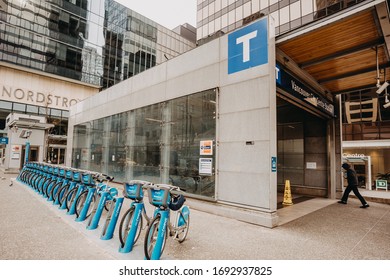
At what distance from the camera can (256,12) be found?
24391mm

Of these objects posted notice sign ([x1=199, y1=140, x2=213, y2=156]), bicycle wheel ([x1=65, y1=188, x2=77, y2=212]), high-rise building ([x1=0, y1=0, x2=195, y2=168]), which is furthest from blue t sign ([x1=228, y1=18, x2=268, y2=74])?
high-rise building ([x1=0, y1=0, x2=195, y2=168])

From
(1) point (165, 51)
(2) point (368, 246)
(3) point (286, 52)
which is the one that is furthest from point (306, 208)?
(1) point (165, 51)

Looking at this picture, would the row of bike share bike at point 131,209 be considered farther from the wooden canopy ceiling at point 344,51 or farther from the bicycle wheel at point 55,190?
the wooden canopy ceiling at point 344,51

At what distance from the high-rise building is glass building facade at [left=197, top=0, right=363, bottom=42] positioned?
10879 millimetres

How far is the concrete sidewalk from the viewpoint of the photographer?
370cm

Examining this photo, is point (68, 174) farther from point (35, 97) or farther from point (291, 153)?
point (35, 97)

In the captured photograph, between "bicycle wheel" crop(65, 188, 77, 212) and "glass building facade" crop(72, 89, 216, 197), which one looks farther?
"glass building facade" crop(72, 89, 216, 197)

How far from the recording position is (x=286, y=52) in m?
7.26

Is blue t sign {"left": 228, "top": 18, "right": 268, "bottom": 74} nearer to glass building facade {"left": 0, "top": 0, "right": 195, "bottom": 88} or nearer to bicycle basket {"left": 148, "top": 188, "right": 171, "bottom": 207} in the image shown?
bicycle basket {"left": 148, "top": 188, "right": 171, "bottom": 207}

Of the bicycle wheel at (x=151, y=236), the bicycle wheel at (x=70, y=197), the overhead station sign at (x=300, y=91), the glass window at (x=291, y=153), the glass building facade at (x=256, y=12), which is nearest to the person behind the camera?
the bicycle wheel at (x=151, y=236)

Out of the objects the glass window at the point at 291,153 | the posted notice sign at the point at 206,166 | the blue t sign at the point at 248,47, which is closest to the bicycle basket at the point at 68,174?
the posted notice sign at the point at 206,166

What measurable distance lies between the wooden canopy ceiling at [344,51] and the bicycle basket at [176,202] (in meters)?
4.97

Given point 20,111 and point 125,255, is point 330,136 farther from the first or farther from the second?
point 20,111

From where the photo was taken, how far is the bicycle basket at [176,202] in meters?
3.62
